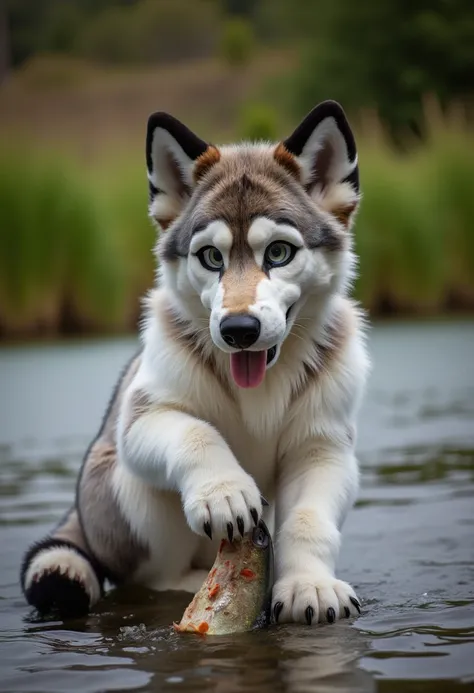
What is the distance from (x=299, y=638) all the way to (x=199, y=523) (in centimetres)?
47

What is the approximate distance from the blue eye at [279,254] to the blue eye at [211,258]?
0.51ft

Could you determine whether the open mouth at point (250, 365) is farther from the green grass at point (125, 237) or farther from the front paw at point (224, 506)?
the green grass at point (125, 237)

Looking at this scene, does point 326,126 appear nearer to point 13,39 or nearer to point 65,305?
point 65,305

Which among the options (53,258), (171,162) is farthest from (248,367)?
(53,258)

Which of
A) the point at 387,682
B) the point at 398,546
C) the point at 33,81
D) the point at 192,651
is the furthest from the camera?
the point at 33,81

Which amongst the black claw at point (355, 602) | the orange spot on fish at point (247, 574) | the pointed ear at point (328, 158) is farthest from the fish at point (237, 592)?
the pointed ear at point (328, 158)

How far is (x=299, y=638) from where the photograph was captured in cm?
356

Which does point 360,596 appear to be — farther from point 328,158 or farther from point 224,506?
point 328,158

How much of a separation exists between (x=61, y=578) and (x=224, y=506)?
97 cm

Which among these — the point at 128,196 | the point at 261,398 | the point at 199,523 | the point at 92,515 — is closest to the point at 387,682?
the point at 199,523

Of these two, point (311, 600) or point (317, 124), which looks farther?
point (317, 124)

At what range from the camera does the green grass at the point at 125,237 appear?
17750 millimetres

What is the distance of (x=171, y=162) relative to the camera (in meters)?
4.52

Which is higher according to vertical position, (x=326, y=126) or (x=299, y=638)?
(x=326, y=126)
